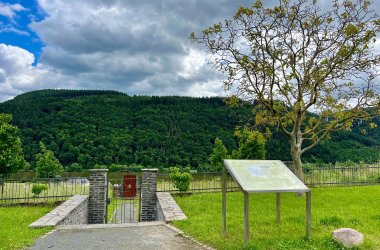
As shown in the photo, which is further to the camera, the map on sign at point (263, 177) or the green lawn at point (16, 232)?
the green lawn at point (16, 232)

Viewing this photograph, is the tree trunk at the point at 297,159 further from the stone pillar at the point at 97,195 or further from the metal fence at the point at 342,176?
the stone pillar at the point at 97,195

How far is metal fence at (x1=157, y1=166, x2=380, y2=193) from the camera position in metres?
16.6

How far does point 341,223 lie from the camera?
7.79 meters

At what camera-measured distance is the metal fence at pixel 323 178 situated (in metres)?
16.6

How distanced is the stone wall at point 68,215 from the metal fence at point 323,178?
4694 mm

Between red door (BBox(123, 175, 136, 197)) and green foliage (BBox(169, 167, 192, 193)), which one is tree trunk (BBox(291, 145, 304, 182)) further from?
red door (BBox(123, 175, 136, 197))

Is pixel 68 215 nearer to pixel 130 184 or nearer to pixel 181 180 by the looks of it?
pixel 181 180

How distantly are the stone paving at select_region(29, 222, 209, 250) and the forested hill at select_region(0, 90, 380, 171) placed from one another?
35.0 meters

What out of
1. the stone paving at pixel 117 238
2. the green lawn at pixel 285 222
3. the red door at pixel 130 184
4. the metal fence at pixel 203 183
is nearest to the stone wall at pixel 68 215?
Answer: the stone paving at pixel 117 238

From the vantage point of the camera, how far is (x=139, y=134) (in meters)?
59.6

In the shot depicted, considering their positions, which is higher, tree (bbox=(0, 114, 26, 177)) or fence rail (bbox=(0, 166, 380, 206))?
tree (bbox=(0, 114, 26, 177))

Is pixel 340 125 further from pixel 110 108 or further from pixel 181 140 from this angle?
pixel 110 108

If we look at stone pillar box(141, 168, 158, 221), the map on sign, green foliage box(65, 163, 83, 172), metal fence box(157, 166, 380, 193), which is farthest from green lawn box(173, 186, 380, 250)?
green foliage box(65, 163, 83, 172)

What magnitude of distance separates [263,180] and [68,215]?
6.09m
